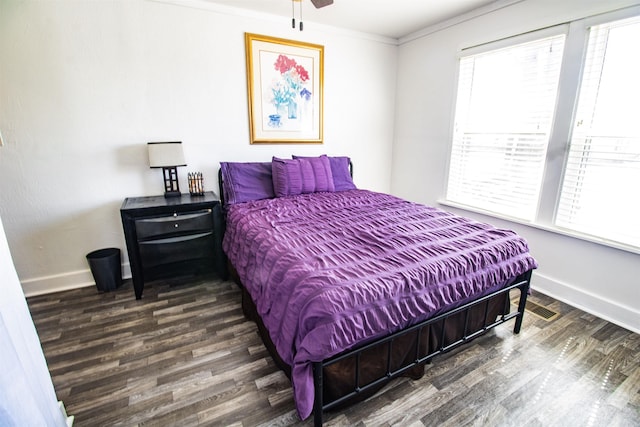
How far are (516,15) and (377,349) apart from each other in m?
2.98

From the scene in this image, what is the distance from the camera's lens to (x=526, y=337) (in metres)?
2.02

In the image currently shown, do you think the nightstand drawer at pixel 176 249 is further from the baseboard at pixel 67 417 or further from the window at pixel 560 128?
the window at pixel 560 128

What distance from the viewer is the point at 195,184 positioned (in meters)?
2.90

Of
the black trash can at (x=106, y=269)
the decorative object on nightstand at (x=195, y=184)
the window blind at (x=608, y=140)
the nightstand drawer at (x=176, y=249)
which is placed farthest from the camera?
the decorative object on nightstand at (x=195, y=184)

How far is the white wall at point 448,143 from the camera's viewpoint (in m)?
2.19

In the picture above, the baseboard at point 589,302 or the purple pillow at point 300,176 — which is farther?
the purple pillow at point 300,176

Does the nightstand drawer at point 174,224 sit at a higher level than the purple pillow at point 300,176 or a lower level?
lower

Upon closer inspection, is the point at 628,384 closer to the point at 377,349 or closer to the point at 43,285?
the point at 377,349

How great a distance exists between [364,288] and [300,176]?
186 centimetres

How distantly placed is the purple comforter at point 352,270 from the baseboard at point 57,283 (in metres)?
1.46

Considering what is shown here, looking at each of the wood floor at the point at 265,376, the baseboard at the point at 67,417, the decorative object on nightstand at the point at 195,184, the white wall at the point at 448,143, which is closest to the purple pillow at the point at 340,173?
the white wall at the point at 448,143

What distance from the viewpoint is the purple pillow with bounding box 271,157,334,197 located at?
9.68ft

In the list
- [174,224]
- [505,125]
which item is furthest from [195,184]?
[505,125]

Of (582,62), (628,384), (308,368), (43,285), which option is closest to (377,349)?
(308,368)
